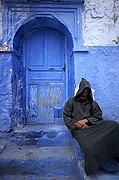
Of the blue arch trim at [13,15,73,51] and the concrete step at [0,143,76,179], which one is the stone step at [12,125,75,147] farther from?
the blue arch trim at [13,15,73,51]

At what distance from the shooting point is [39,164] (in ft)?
11.7

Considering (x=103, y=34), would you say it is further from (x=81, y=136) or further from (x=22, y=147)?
(x=22, y=147)

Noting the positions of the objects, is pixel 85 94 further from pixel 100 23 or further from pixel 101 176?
pixel 100 23

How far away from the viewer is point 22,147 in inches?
161

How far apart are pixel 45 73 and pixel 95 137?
2089 millimetres

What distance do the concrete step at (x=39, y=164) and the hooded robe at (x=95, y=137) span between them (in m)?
0.72

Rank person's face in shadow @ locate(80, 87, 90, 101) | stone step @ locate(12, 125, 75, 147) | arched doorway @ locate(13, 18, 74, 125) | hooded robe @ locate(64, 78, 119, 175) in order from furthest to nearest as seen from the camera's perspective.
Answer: arched doorway @ locate(13, 18, 74, 125) → stone step @ locate(12, 125, 75, 147) → person's face in shadow @ locate(80, 87, 90, 101) → hooded robe @ locate(64, 78, 119, 175)

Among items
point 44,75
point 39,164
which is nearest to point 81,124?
point 39,164

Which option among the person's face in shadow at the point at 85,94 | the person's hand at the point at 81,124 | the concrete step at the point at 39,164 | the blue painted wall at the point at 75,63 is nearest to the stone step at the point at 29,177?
the concrete step at the point at 39,164

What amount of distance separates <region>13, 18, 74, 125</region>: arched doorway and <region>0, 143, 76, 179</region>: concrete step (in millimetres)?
1029

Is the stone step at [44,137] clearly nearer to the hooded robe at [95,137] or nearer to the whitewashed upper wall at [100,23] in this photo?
the hooded robe at [95,137]

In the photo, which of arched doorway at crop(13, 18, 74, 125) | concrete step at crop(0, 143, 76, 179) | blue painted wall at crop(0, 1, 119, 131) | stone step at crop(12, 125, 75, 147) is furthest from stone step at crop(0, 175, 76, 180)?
arched doorway at crop(13, 18, 74, 125)

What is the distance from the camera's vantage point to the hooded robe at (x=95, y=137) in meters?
2.89

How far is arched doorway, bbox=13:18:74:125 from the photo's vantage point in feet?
14.9
